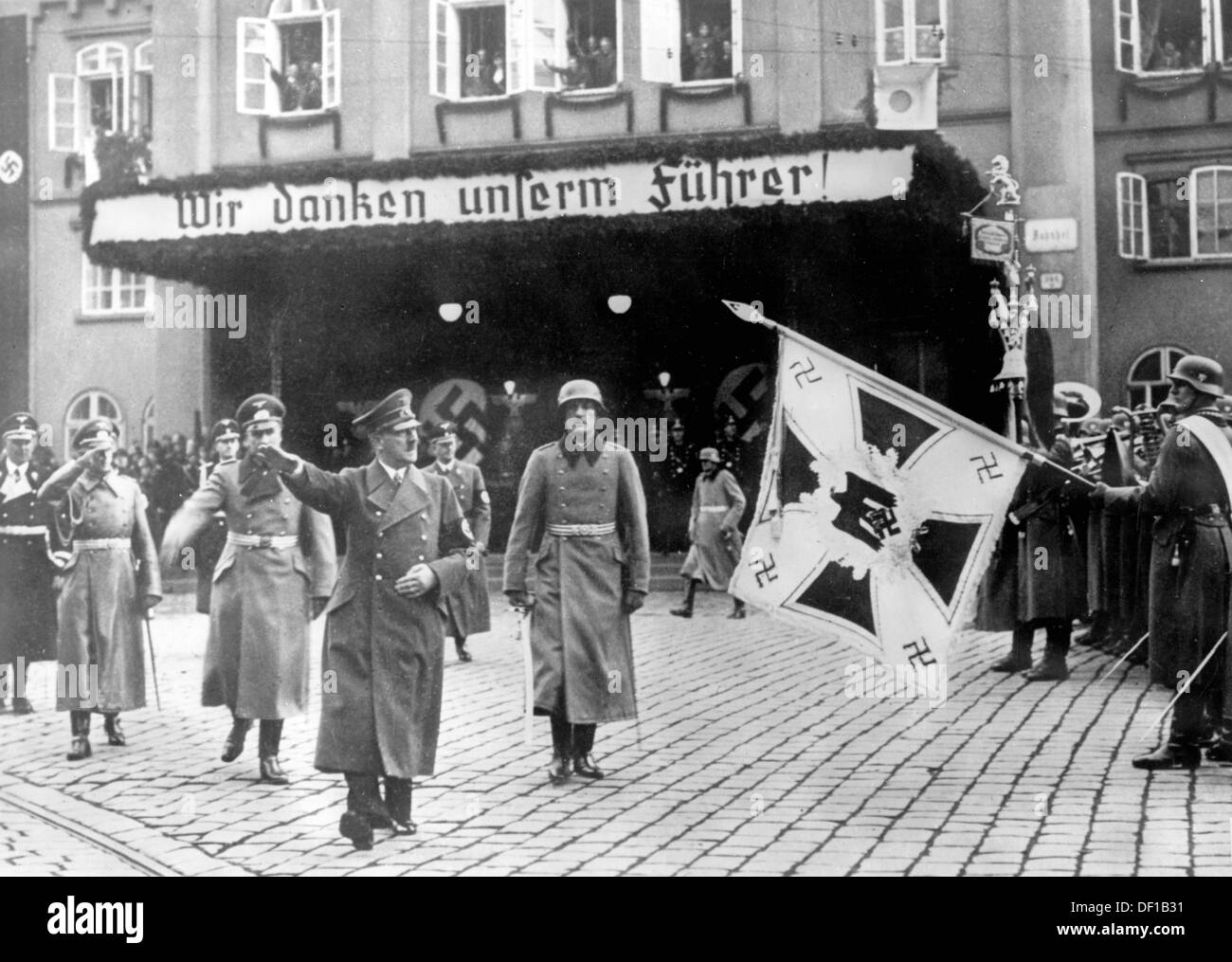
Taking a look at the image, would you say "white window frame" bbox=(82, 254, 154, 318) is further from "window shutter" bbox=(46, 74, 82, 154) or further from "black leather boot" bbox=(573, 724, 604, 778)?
"black leather boot" bbox=(573, 724, 604, 778)

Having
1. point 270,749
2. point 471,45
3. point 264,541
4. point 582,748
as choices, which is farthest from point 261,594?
point 471,45

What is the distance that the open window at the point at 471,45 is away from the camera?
8125 mm

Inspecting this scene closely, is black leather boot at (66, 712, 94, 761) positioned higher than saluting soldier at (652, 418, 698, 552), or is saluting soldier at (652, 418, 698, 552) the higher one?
saluting soldier at (652, 418, 698, 552)

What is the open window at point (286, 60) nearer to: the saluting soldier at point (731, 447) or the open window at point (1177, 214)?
the open window at point (1177, 214)

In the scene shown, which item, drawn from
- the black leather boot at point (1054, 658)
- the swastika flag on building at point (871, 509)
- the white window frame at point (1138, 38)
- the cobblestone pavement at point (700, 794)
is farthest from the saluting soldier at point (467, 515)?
the white window frame at point (1138, 38)

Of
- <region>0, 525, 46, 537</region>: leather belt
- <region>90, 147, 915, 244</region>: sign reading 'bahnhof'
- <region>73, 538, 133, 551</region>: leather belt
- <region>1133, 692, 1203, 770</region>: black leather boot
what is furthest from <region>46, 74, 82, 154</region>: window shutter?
<region>1133, 692, 1203, 770</region>: black leather boot

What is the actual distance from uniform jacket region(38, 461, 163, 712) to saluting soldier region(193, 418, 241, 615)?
1.06 ft

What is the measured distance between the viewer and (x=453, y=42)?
838 cm

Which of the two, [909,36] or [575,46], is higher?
[909,36]

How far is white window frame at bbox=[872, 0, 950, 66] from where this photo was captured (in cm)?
845

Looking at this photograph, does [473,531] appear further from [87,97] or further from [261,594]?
[87,97]

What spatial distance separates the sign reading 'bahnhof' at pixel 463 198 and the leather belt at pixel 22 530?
1.86 metres

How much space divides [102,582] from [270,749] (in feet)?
5.01

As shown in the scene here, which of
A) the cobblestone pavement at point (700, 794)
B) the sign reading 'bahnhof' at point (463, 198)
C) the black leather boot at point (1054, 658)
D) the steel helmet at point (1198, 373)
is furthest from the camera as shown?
the black leather boot at point (1054, 658)
